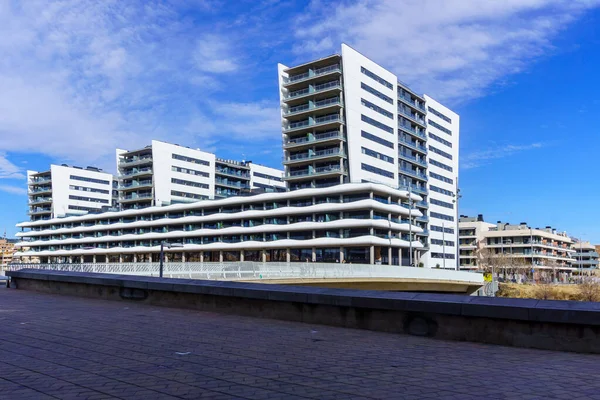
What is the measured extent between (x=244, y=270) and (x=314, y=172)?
4124 cm

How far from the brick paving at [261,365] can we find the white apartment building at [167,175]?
92.9 m

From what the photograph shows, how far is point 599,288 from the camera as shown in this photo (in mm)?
69812

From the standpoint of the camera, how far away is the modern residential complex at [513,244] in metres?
124

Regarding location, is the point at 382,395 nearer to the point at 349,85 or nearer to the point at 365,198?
the point at 365,198

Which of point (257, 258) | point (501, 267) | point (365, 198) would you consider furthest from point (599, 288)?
point (257, 258)

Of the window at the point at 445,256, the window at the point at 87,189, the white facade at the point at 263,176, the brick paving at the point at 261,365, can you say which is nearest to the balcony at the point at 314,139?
the window at the point at 445,256

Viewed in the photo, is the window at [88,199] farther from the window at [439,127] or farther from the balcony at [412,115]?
the window at [439,127]

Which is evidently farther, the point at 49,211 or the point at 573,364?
the point at 49,211

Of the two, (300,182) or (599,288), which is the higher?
(300,182)

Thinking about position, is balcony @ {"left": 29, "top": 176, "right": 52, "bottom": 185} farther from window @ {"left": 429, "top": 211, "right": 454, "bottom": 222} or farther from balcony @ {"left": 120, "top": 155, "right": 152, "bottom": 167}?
window @ {"left": 429, "top": 211, "right": 454, "bottom": 222}

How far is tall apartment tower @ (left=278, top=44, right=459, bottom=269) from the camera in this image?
78.4 m

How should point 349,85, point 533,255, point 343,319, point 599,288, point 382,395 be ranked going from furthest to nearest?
1. point 533,255
2. point 349,85
3. point 599,288
4. point 343,319
5. point 382,395

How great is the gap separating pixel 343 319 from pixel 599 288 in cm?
7228

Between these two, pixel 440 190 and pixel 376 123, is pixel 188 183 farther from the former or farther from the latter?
pixel 440 190
